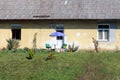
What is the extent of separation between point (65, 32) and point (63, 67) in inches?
413

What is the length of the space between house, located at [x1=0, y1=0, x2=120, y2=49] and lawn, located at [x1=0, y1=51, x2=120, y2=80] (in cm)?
713

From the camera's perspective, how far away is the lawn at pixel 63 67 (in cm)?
2009

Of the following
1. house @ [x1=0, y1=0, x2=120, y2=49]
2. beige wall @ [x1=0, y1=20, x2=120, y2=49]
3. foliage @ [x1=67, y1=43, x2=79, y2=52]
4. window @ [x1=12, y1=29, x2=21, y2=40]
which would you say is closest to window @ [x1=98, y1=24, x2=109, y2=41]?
house @ [x1=0, y1=0, x2=120, y2=49]

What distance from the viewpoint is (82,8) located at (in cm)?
3206

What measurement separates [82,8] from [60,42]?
343cm

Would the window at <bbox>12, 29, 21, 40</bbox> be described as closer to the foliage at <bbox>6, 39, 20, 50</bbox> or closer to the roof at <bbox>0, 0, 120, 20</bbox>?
the foliage at <bbox>6, 39, 20, 50</bbox>

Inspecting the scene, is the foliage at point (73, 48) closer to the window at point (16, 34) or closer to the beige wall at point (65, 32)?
the beige wall at point (65, 32)

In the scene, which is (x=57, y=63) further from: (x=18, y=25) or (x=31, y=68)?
(x=18, y=25)

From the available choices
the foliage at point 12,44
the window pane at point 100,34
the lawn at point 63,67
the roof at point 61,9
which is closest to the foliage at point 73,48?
the window pane at point 100,34

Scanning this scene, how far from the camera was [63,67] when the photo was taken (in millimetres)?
21250

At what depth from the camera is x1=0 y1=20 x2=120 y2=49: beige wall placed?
31047mm

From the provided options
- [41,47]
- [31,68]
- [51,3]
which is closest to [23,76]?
[31,68]

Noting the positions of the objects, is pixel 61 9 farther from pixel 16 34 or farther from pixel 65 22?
pixel 16 34

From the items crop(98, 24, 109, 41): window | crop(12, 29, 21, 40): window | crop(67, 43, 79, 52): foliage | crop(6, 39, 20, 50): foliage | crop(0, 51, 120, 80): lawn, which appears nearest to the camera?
crop(0, 51, 120, 80): lawn
